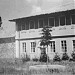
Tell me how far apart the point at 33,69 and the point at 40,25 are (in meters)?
11.8

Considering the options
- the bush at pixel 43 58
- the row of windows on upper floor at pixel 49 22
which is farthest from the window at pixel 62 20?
the bush at pixel 43 58

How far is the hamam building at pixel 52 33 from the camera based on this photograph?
886 inches

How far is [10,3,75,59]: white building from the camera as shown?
73.8 feet

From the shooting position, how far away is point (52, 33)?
24266 mm

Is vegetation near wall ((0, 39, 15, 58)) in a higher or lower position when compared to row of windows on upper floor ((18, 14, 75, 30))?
lower

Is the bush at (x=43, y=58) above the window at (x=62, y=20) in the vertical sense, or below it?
below

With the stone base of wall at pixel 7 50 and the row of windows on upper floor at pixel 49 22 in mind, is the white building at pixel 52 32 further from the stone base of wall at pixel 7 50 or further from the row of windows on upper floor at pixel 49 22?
the stone base of wall at pixel 7 50

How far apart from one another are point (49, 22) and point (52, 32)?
127cm

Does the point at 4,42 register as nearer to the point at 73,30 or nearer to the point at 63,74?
the point at 73,30

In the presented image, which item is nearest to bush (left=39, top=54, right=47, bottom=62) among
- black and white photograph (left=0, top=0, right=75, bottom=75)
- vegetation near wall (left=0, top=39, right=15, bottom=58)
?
black and white photograph (left=0, top=0, right=75, bottom=75)

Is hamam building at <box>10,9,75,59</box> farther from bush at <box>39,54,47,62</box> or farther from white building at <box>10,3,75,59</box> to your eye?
Result: bush at <box>39,54,47,62</box>

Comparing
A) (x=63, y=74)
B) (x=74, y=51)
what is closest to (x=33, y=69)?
(x=63, y=74)

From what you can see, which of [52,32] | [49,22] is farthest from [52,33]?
[49,22]

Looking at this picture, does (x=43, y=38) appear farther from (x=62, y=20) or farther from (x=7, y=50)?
(x=7, y=50)
